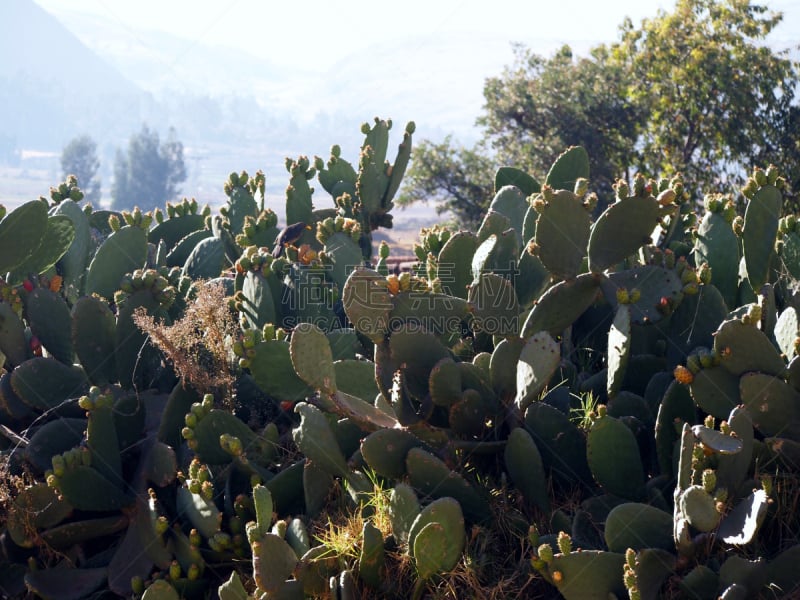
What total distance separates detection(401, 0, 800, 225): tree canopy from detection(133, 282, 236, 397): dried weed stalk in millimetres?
8934

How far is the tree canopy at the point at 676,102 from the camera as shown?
1109 centimetres

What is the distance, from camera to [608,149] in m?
12.5

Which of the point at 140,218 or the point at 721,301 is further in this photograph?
the point at 140,218

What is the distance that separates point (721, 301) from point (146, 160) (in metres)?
103

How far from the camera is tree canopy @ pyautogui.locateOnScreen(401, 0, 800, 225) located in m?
11.1

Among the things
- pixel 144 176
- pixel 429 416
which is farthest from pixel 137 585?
pixel 144 176

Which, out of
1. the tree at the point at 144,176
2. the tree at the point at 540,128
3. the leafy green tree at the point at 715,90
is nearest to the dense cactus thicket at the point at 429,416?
the leafy green tree at the point at 715,90

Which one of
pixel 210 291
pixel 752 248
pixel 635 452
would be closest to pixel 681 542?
pixel 635 452

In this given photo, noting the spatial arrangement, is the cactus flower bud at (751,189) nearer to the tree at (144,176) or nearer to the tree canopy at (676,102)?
the tree canopy at (676,102)

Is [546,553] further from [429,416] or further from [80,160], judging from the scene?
[80,160]

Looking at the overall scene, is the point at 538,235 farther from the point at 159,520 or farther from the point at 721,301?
the point at 159,520

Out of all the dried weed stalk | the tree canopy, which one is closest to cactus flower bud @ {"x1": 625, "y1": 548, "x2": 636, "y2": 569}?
the dried weed stalk

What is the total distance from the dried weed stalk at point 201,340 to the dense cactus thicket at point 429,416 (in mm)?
11

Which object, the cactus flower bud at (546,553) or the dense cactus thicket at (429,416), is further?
the dense cactus thicket at (429,416)
